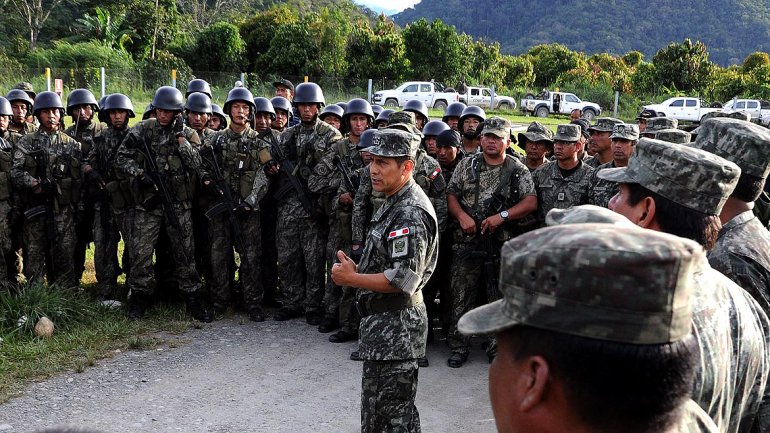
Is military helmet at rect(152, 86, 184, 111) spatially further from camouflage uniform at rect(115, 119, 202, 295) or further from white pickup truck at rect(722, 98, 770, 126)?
white pickup truck at rect(722, 98, 770, 126)

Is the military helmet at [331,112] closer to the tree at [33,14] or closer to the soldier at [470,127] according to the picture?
the soldier at [470,127]

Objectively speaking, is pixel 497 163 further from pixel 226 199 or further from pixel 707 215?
pixel 707 215

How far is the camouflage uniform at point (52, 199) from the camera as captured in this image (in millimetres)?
6766

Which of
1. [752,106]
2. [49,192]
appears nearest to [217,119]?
[49,192]

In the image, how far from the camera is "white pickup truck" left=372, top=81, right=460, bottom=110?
90.5ft

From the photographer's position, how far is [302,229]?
7.04 meters

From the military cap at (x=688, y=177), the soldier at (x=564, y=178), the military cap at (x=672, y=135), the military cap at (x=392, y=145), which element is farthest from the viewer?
the soldier at (x=564, y=178)

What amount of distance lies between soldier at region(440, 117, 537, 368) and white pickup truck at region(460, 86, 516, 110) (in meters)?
24.6

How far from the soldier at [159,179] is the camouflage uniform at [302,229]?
894mm

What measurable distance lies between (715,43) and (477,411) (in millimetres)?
106363

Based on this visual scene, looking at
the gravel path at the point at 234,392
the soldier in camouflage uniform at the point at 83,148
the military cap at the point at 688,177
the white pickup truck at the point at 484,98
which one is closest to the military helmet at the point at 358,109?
the gravel path at the point at 234,392

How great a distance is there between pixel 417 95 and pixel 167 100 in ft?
74.9

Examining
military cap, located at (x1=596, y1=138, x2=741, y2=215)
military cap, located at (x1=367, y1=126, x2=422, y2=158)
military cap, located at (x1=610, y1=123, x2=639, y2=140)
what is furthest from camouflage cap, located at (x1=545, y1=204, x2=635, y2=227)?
military cap, located at (x1=610, y1=123, x2=639, y2=140)

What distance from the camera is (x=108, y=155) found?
6.93 m
